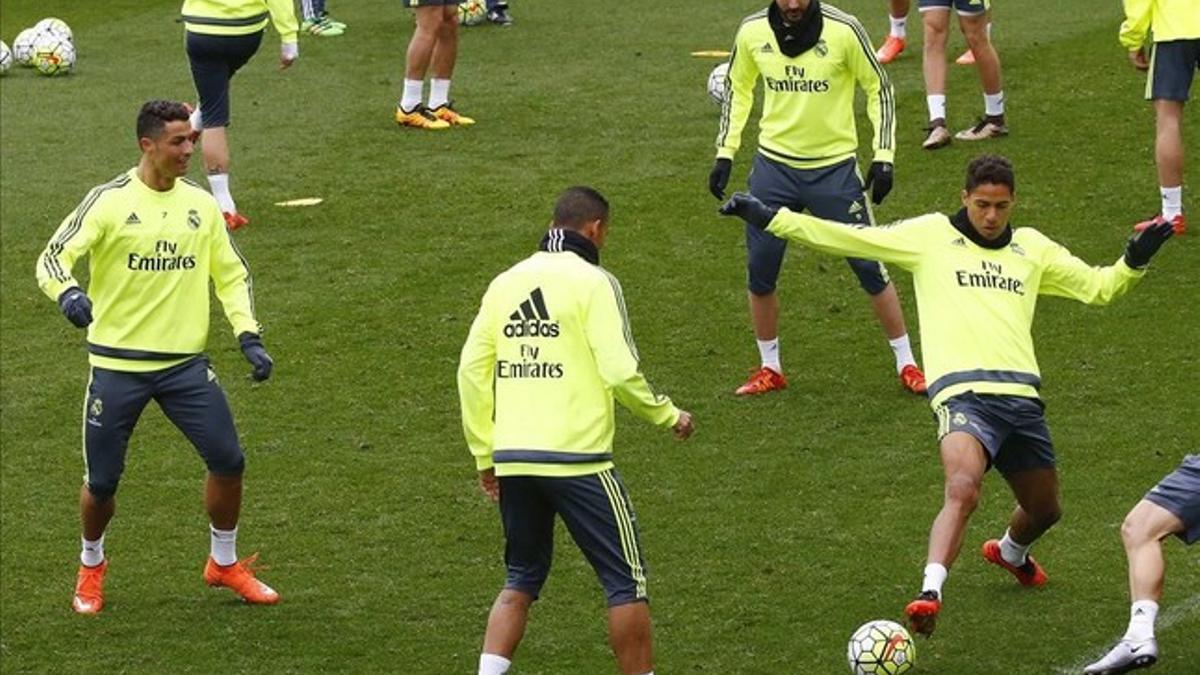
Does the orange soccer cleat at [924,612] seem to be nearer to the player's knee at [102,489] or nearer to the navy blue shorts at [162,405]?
the navy blue shorts at [162,405]

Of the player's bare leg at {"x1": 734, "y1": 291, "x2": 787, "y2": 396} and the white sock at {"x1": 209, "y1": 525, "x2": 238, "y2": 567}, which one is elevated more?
the player's bare leg at {"x1": 734, "y1": 291, "x2": 787, "y2": 396}

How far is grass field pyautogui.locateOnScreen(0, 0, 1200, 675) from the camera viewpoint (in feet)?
34.4

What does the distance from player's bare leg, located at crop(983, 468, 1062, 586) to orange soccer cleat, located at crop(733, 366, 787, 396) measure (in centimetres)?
289

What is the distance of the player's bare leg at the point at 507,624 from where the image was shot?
30.3 ft

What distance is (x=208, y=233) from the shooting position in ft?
35.1

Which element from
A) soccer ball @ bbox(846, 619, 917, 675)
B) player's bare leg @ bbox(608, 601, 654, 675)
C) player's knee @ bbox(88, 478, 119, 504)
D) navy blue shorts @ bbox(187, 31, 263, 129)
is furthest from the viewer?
navy blue shorts @ bbox(187, 31, 263, 129)

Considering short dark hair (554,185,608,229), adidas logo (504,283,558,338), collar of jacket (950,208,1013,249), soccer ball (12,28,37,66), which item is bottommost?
soccer ball (12,28,37,66)

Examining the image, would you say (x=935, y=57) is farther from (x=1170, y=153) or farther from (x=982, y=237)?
(x=982, y=237)

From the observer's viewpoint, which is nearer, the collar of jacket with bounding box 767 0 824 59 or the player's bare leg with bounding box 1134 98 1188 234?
the collar of jacket with bounding box 767 0 824 59

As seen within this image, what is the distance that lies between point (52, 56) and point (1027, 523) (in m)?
13.7

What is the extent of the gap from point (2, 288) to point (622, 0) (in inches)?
376

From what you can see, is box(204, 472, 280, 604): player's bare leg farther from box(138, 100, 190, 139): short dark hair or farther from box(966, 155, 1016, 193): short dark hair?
box(966, 155, 1016, 193): short dark hair

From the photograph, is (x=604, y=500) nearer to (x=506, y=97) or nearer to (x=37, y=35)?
(x=506, y=97)

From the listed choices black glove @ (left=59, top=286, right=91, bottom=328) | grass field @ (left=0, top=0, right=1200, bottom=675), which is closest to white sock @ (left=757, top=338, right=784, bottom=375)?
grass field @ (left=0, top=0, right=1200, bottom=675)
